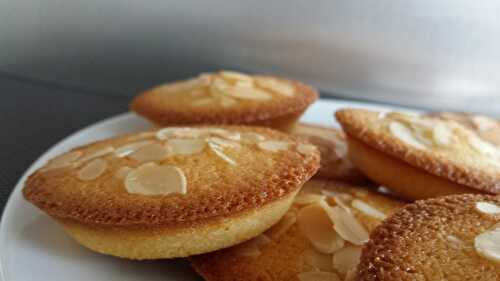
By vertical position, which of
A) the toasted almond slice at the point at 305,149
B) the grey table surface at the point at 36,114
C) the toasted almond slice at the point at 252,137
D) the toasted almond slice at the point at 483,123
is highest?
the toasted almond slice at the point at 252,137

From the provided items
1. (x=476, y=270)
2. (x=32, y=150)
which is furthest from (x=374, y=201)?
(x=32, y=150)

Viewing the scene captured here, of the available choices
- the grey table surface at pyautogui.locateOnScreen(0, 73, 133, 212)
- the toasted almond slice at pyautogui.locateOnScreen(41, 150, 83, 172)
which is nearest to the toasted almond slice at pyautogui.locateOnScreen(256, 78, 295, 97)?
the toasted almond slice at pyautogui.locateOnScreen(41, 150, 83, 172)

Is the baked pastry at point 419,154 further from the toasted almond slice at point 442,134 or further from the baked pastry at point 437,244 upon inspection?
the baked pastry at point 437,244

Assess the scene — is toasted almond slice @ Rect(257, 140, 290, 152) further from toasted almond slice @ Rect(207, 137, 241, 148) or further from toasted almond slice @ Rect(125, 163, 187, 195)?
toasted almond slice @ Rect(125, 163, 187, 195)

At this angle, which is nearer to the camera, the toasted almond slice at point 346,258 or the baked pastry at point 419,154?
the toasted almond slice at point 346,258

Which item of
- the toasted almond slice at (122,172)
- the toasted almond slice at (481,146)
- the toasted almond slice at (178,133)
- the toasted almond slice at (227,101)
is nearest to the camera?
the toasted almond slice at (122,172)

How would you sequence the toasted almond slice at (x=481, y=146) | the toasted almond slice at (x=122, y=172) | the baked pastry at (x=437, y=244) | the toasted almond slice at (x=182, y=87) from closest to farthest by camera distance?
the baked pastry at (x=437, y=244) < the toasted almond slice at (x=122, y=172) < the toasted almond slice at (x=481, y=146) < the toasted almond slice at (x=182, y=87)

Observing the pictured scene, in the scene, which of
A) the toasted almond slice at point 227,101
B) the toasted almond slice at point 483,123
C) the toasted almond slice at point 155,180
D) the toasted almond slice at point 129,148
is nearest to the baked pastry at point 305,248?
the toasted almond slice at point 155,180
